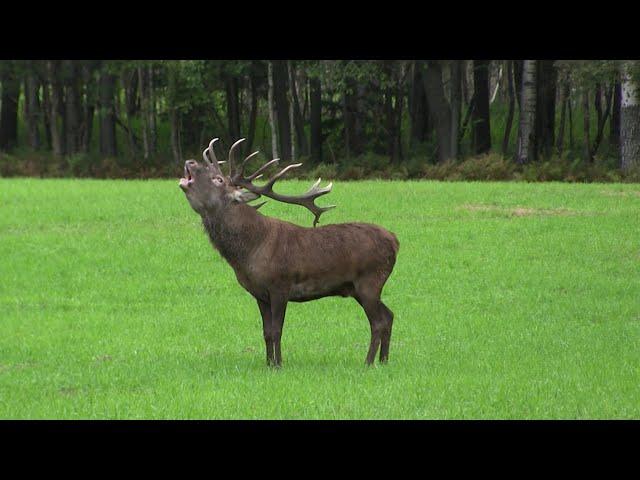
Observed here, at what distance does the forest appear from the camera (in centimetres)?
4231

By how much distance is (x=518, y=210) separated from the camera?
2883 cm

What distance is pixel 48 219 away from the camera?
93.7 ft

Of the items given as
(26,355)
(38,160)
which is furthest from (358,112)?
(26,355)

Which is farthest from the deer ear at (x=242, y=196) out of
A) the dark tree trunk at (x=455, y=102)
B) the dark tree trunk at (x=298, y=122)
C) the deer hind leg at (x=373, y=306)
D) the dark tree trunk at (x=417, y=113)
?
the dark tree trunk at (x=417, y=113)

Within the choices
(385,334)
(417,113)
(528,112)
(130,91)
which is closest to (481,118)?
(417,113)

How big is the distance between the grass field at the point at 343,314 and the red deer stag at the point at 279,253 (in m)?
0.86

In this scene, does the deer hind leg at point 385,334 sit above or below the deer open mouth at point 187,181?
below

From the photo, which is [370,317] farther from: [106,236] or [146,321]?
[106,236]

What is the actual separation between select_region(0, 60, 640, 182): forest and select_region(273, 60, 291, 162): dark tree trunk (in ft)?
0.21

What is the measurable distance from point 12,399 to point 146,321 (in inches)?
235

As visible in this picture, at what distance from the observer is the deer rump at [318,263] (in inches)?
518

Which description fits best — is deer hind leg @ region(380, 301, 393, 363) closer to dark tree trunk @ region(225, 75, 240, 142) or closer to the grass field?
the grass field

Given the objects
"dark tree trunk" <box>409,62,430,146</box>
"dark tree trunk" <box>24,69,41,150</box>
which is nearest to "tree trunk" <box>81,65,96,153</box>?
"dark tree trunk" <box>24,69,41,150</box>

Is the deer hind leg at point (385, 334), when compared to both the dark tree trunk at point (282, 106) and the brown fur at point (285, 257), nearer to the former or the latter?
the brown fur at point (285, 257)
